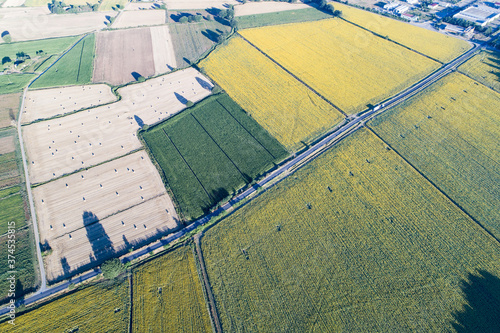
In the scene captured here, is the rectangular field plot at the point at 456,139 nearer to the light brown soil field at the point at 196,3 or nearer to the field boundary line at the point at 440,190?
the field boundary line at the point at 440,190

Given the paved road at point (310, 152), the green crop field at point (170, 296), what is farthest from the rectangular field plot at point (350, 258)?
the green crop field at point (170, 296)

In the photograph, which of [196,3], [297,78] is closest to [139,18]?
[196,3]

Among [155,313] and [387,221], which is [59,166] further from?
[387,221]

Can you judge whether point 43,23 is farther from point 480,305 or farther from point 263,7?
point 480,305

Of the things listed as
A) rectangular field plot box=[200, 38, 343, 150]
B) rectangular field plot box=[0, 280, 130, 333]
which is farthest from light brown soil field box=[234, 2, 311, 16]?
rectangular field plot box=[0, 280, 130, 333]

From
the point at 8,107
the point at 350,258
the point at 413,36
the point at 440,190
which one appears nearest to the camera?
the point at 350,258

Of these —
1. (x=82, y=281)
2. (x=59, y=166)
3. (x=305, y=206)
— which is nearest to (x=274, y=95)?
(x=305, y=206)

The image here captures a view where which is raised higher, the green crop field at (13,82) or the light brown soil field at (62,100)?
the green crop field at (13,82)
